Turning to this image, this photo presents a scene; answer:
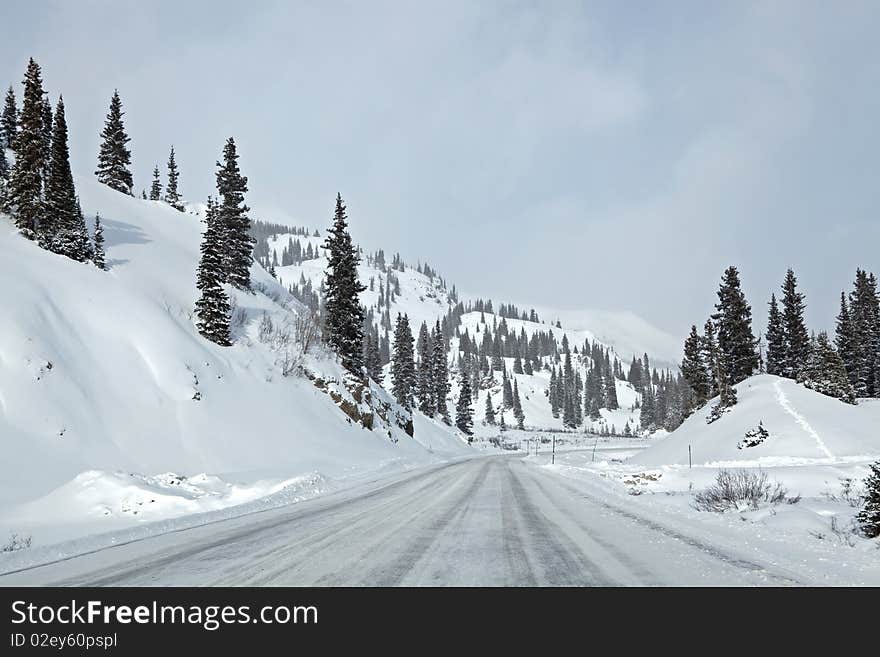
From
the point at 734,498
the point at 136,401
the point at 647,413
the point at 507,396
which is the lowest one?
the point at 647,413

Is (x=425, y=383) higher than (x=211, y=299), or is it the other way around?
(x=211, y=299)

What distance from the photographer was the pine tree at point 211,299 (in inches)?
1178

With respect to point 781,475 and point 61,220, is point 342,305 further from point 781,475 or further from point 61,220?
point 781,475

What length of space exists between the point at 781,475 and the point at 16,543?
953 inches

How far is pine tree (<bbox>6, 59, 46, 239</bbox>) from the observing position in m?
27.1

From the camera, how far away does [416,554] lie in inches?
265

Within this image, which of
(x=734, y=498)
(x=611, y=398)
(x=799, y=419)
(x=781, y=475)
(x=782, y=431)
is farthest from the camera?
(x=611, y=398)

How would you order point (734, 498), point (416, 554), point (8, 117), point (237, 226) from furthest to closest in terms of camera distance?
1. point (8, 117)
2. point (237, 226)
3. point (734, 498)
4. point (416, 554)

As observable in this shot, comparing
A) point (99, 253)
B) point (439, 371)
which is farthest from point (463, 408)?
point (99, 253)

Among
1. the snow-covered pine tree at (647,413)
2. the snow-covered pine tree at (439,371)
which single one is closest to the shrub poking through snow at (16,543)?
the snow-covered pine tree at (439,371)

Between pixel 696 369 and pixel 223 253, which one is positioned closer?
pixel 223 253

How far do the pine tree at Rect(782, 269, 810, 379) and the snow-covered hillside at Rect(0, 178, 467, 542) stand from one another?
52938 mm

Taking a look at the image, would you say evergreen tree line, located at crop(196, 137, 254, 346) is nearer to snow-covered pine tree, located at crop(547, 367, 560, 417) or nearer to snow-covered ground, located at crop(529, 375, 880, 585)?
snow-covered ground, located at crop(529, 375, 880, 585)

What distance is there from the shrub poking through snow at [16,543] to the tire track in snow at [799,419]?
119 ft
